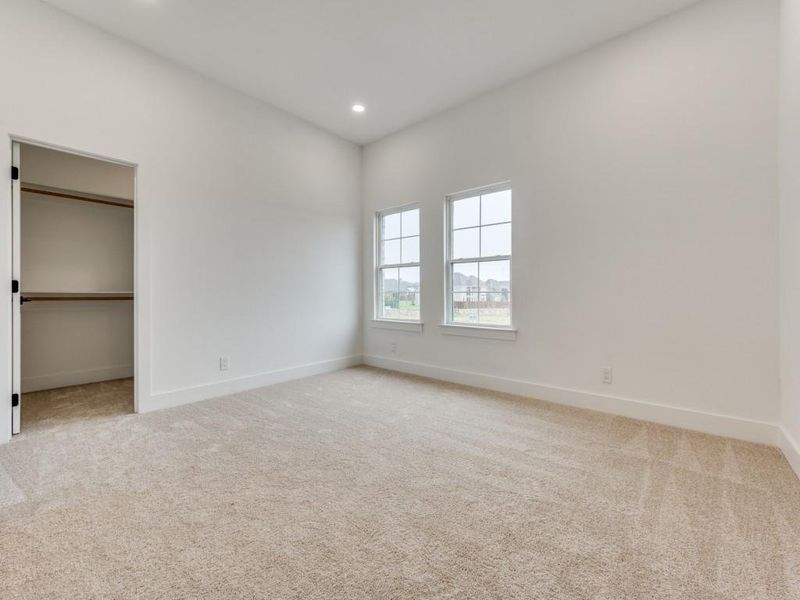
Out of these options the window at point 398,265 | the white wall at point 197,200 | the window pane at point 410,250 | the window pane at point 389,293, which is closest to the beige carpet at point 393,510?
the white wall at point 197,200

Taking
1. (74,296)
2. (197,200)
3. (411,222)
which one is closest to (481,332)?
(411,222)

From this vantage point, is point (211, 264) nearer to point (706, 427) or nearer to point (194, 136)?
point (194, 136)

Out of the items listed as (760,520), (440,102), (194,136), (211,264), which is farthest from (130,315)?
(760,520)

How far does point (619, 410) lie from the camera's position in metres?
2.88

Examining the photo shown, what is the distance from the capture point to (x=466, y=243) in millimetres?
3953

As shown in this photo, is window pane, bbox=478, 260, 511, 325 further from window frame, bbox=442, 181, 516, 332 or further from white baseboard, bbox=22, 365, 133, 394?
white baseboard, bbox=22, 365, 133, 394

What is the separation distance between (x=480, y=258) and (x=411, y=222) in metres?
1.13

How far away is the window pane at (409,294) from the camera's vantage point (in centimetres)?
441

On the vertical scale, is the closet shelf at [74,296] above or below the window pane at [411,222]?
below

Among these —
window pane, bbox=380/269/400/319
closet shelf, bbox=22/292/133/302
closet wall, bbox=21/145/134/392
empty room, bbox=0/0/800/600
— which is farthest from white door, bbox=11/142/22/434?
window pane, bbox=380/269/400/319

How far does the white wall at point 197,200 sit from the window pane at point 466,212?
153cm

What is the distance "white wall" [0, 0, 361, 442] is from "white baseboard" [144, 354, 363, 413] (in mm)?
11

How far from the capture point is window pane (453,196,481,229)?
387 cm

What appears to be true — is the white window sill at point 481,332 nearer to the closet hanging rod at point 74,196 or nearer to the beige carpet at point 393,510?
the beige carpet at point 393,510
